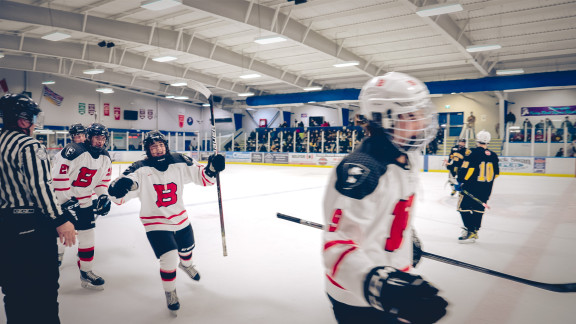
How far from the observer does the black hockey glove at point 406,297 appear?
0.85 metres

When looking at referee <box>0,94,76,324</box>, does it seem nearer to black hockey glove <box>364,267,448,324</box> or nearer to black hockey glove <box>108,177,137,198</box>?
black hockey glove <box>108,177,137,198</box>

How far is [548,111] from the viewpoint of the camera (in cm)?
1842

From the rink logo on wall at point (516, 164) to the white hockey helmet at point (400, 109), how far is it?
15.5 m

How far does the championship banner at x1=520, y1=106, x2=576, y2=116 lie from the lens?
1780 cm

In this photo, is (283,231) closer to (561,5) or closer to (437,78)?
(561,5)

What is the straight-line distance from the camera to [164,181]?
2695mm

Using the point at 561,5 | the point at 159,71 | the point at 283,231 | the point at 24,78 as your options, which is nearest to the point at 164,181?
Result: the point at 283,231

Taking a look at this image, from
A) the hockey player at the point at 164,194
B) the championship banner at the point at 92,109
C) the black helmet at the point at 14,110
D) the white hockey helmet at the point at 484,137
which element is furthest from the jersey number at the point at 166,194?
the championship banner at the point at 92,109

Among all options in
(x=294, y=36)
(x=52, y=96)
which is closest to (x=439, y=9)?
(x=294, y=36)

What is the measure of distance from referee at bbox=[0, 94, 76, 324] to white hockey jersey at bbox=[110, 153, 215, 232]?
780 millimetres

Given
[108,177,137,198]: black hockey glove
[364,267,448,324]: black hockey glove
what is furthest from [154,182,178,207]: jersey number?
[364,267,448,324]: black hockey glove

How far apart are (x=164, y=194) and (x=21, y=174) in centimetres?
103

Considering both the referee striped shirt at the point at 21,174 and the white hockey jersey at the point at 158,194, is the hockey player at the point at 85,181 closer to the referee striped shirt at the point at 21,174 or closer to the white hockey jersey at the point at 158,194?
the white hockey jersey at the point at 158,194

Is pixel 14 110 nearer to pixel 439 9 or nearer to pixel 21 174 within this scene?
pixel 21 174
